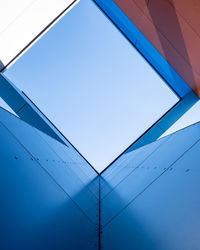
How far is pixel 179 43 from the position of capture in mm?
5828

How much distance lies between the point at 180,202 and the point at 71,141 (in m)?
10.7

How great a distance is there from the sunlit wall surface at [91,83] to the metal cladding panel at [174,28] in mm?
2380

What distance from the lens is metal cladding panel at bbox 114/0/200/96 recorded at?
473 centimetres

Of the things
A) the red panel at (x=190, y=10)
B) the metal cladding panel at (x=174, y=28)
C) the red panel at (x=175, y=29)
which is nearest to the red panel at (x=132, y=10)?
the metal cladding panel at (x=174, y=28)

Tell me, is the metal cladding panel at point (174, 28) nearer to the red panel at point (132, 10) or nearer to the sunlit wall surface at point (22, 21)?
the red panel at point (132, 10)

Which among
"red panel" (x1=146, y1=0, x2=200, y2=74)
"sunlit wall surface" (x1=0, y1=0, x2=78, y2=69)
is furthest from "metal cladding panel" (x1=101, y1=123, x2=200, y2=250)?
"sunlit wall surface" (x1=0, y1=0, x2=78, y2=69)

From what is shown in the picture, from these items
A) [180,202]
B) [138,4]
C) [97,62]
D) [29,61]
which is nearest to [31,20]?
[29,61]

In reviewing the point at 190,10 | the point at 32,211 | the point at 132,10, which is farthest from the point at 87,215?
the point at 132,10

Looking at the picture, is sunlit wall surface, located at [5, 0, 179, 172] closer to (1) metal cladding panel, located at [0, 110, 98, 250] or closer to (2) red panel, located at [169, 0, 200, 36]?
(2) red panel, located at [169, 0, 200, 36]

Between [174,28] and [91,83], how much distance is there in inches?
220

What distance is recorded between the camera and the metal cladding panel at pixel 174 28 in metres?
4.73

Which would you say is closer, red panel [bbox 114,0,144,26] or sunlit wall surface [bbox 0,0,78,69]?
sunlit wall surface [bbox 0,0,78,69]

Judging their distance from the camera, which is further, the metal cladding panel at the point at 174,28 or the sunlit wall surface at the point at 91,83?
the sunlit wall surface at the point at 91,83

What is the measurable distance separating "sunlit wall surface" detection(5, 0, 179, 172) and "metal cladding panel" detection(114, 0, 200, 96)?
2.38 metres
